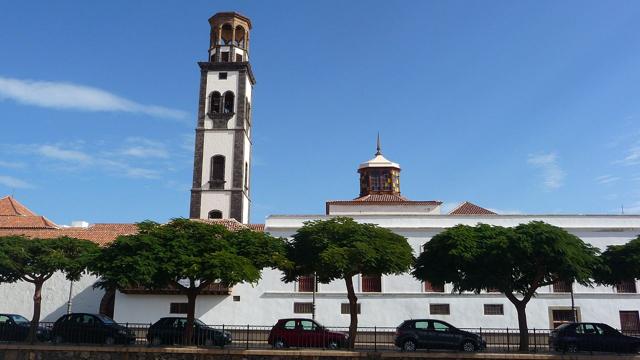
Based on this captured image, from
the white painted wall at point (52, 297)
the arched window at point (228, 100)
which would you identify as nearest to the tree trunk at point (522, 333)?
the white painted wall at point (52, 297)

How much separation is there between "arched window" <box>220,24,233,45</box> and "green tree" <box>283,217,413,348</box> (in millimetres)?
26640

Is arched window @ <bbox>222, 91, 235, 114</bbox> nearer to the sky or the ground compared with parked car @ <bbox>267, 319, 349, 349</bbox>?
nearer to the sky

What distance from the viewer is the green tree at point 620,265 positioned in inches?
936

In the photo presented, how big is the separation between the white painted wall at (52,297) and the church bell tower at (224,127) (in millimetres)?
10291

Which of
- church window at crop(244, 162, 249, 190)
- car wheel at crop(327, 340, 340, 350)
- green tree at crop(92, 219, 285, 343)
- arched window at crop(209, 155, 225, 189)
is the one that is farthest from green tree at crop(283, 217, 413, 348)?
church window at crop(244, 162, 249, 190)

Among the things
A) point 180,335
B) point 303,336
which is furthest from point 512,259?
point 180,335

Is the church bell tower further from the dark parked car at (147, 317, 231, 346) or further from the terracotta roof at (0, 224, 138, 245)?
the dark parked car at (147, 317, 231, 346)

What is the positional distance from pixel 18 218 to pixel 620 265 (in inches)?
1432

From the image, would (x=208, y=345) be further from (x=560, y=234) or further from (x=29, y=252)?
(x=560, y=234)

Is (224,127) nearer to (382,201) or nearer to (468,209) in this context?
(382,201)

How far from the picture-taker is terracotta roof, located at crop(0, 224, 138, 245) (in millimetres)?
35094

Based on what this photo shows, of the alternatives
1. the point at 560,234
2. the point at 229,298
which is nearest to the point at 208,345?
the point at 229,298

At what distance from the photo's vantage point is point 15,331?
A: 24.1m

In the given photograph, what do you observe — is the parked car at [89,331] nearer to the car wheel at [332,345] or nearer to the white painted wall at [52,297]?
the car wheel at [332,345]
